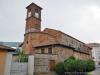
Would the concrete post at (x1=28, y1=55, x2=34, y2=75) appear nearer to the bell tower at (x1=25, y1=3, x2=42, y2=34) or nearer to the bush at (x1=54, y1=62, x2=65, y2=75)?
the bush at (x1=54, y1=62, x2=65, y2=75)

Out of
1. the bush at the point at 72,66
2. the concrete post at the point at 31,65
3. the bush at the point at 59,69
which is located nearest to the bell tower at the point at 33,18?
the bush at the point at 59,69

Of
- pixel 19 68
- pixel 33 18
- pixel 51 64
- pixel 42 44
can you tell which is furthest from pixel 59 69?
pixel 33 18

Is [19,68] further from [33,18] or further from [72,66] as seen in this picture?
[33,18]

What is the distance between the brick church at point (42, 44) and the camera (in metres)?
24.5

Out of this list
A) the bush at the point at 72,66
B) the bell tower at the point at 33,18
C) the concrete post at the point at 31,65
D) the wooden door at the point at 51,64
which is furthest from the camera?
the bell tower at the point at 33,18

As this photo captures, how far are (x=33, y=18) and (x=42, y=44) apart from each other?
695cm

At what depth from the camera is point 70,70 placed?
945 inches

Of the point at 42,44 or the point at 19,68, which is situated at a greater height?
the point at 42,44

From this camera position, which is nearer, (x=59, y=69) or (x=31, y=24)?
(x=59, y=69)

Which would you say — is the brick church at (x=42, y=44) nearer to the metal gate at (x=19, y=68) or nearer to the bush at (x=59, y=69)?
the bush at (x=59, y=69)

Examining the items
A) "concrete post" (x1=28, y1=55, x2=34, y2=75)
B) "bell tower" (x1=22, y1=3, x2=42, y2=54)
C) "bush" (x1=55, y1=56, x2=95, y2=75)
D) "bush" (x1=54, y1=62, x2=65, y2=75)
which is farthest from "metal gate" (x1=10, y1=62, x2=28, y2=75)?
"bell tower" (x1=22, y1=3, x2=42, y2=54)

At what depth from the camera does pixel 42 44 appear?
99.1ft

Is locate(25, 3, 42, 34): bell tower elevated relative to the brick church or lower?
elevated

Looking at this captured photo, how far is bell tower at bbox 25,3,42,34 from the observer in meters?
32.8
